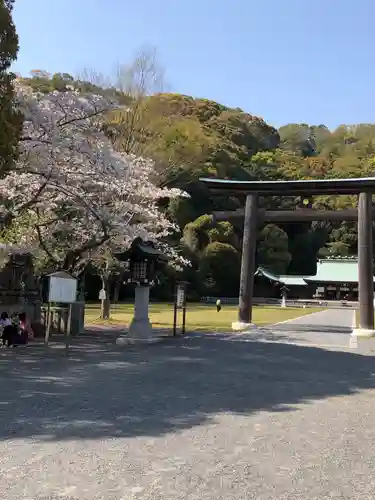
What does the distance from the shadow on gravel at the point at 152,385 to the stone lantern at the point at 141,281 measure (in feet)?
4.67

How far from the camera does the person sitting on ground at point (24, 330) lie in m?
12.1

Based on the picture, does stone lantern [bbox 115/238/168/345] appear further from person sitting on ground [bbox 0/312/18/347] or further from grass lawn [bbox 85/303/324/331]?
grass lawn [bbox 85/303/324/331]

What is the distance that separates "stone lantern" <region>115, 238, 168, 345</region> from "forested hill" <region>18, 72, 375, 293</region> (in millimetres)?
11412

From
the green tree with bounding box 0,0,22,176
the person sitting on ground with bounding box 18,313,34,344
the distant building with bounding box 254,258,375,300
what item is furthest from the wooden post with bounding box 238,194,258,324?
the distant building with bounding box 254,258,375,300

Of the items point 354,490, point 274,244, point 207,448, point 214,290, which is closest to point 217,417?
point 207,448

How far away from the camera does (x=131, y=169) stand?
48.9 feet

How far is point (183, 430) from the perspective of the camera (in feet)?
17.0

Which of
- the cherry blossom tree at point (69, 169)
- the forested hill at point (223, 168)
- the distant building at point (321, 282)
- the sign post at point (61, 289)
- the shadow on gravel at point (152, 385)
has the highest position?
the forested hill at point (223, 168)

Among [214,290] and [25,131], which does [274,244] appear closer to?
[214,290]

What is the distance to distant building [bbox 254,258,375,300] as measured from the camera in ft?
172

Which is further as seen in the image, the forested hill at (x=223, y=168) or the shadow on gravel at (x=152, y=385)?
the forested hill at (x=223, y=168)

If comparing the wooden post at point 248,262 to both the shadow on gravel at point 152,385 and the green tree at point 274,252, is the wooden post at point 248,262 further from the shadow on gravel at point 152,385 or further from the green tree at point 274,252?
the green tree at point 274,252

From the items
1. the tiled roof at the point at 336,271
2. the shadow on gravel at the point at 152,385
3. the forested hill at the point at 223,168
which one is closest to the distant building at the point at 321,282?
the tiled roof at the point at 336,271

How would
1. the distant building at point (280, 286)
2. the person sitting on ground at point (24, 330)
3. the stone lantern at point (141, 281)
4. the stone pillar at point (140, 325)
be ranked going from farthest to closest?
the distant building at point (280, 286) < the stone lantern at point (141, 281) < the stone pillar at point (140, 325) < the person sitting on ground at point (24, 330)
